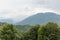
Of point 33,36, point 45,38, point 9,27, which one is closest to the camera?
point 45,38

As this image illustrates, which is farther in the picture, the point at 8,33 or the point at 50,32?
the point at 8,33

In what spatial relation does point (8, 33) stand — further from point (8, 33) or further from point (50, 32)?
point (50, 32)

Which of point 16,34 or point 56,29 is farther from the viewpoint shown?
point 16,34

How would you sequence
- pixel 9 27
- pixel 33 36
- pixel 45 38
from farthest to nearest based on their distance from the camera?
pixel 33 36, pixel 9 27, pixel 45 38

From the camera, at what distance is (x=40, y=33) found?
59.5 metres

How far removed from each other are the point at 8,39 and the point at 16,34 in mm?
4008

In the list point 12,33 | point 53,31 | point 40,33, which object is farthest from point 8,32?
point 53,31

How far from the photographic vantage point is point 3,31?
61344 mm

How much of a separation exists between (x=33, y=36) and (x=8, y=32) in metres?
10.3

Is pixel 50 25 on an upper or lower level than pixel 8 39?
upper

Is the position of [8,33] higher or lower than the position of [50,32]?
lower

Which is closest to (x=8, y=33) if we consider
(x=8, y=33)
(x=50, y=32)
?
(x=8, y=33)

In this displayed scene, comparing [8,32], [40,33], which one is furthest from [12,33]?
[40,33]

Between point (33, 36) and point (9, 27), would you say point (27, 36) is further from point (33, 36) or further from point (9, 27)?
point (9, 27)
